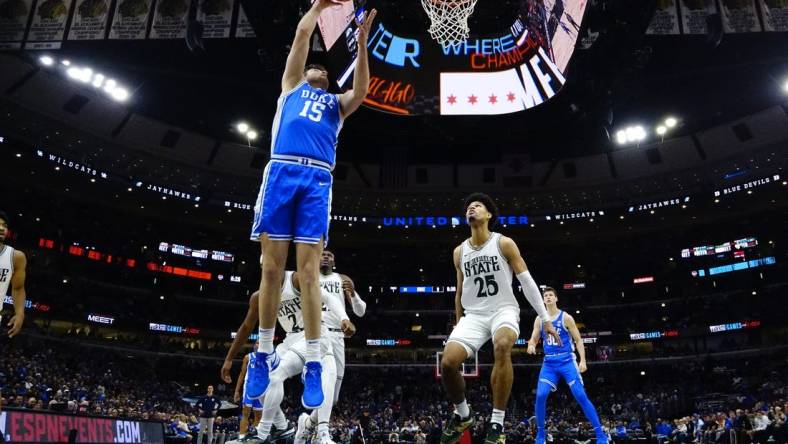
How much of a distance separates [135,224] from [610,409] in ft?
109

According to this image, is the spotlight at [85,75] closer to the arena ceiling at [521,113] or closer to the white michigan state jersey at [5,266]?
the arena ceiling at [521,113]

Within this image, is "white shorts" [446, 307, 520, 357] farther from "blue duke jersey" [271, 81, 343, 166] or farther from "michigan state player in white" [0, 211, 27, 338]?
"michigan state player in white" [0, 211, 27, 338]

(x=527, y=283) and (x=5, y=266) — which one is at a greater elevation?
(x=5, y=266)

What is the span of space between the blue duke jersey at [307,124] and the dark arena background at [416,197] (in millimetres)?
12995

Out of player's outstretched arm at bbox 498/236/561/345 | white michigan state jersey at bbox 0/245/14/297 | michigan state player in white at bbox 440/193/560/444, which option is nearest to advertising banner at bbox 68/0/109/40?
white michigan state jersey at bbox 0/245/14/297

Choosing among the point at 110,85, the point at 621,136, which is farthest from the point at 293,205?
the point at 621,136

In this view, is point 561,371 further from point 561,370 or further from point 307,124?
point 307,124

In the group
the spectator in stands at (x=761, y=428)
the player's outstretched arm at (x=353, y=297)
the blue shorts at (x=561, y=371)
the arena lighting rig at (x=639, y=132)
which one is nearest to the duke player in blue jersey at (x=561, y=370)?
the blue shorts at (x=561, y=371)

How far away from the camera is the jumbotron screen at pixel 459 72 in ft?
61.5

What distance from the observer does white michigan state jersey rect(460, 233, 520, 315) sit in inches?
260

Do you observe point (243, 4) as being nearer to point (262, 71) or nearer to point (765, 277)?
point (262, 71)

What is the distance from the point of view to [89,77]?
31094mm

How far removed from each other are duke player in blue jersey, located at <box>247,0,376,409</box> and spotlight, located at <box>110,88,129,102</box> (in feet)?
101

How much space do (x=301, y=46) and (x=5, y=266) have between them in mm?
4740
